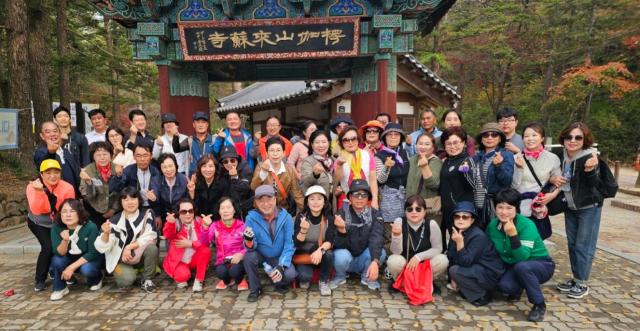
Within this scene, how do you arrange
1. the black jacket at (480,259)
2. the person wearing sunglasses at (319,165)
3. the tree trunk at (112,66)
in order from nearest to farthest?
the black jacket at (480,259) → the person wearing sunglasses at (319,165) → the tree trunk at (112,66)

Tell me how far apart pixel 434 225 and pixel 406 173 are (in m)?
0.84

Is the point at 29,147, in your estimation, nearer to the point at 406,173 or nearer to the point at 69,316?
the point at 69,316

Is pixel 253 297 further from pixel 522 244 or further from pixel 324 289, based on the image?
pixel 522 244

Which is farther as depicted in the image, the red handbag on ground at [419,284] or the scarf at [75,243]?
the scarf at [75,243]

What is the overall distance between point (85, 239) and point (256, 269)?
2078 mm

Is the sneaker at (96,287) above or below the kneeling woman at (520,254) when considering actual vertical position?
below

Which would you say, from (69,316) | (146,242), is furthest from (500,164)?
(69,316)

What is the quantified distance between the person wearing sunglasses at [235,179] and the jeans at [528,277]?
10.3 ft

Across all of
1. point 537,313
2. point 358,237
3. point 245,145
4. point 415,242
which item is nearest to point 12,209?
point 245,145

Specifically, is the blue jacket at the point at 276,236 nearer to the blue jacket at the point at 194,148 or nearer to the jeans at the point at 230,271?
the jeans at the point at 230,271

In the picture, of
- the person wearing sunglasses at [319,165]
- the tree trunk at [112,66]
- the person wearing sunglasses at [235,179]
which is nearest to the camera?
the person wearing sunglasses at [319,165]

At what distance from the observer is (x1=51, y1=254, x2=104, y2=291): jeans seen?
431cm

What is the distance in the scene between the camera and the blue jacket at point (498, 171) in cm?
408

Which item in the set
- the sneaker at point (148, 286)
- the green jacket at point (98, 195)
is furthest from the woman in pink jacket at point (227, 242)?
the green jacket at point (98, 195)
